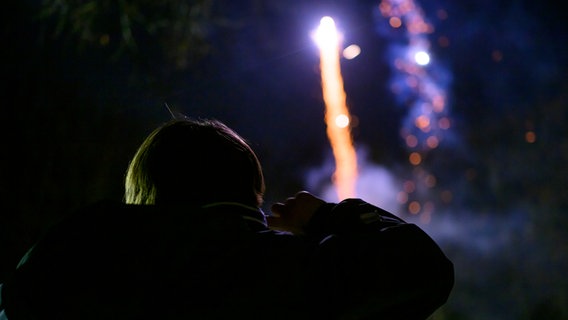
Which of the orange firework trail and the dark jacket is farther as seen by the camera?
the orange firework trail

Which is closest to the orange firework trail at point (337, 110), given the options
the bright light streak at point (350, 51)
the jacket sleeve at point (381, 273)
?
the bright light streak at point (350, 51)

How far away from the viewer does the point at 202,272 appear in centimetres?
128

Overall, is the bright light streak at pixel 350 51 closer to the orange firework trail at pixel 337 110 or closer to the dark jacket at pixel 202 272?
the orange firework trail at pixel 337 110

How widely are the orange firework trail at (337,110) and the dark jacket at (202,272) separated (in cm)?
1263

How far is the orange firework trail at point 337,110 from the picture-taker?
14982 mm

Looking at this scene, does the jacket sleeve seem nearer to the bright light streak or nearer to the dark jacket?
the dark jacket

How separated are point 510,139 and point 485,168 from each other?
179cm

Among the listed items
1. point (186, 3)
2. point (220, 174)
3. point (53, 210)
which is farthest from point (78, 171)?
point (220, 174)

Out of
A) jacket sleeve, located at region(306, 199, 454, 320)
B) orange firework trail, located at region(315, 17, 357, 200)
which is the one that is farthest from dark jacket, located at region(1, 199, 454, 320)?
orange firework trail, located at region(315, 17, 357, 200)

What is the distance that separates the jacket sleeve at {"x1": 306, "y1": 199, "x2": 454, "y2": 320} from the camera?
51.3 inches

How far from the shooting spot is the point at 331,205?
162 centimetres

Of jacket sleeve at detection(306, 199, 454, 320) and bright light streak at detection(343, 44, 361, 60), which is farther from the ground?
bright light streak at detection(343, 44, 361, 60)

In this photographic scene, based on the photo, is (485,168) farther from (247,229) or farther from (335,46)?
(247,229)

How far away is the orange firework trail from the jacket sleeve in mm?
12573
